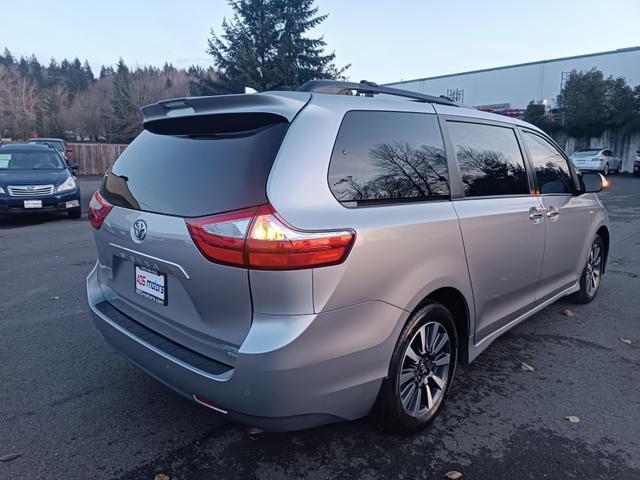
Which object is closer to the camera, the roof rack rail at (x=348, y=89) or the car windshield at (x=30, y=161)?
the roof rack rail at (x=348, y=89)

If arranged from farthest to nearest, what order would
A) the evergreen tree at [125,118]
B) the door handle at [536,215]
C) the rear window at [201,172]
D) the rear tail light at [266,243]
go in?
the evergreen tree at [125,118] < the door handle at [536,215] < the rear window at [201,172] < the rear tail light at [266,243]

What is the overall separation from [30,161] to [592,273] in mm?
11278

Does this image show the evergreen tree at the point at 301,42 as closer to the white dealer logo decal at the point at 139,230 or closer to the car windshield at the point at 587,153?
the car windshield at the point at 587,153

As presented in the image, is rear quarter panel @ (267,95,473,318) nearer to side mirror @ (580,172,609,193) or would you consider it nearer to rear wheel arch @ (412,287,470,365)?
rear wheel arch @ (412,287,470,365)

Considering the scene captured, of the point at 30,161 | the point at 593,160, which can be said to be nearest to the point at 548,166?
the point at 30,161

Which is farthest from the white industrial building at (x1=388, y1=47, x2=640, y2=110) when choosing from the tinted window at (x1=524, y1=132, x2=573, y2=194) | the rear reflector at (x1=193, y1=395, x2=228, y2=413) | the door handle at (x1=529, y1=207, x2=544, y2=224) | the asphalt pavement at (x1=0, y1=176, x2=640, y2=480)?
the rear reflector at (x1=193, y1=395, x2=228, y2=413)

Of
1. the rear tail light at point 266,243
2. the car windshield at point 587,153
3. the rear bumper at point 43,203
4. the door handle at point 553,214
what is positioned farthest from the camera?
the car windshield at point 587,153

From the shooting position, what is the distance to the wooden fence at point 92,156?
28.0 metres

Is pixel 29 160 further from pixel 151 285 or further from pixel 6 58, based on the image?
pixel 6 58

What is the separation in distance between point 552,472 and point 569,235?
2.37 metres

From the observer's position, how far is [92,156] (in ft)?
94.6

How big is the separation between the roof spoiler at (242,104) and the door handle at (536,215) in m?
2.05

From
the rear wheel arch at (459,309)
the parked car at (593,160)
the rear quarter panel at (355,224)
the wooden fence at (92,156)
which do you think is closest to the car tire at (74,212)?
the rear quarter panel at (355,224)

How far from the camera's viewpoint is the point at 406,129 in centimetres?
268
